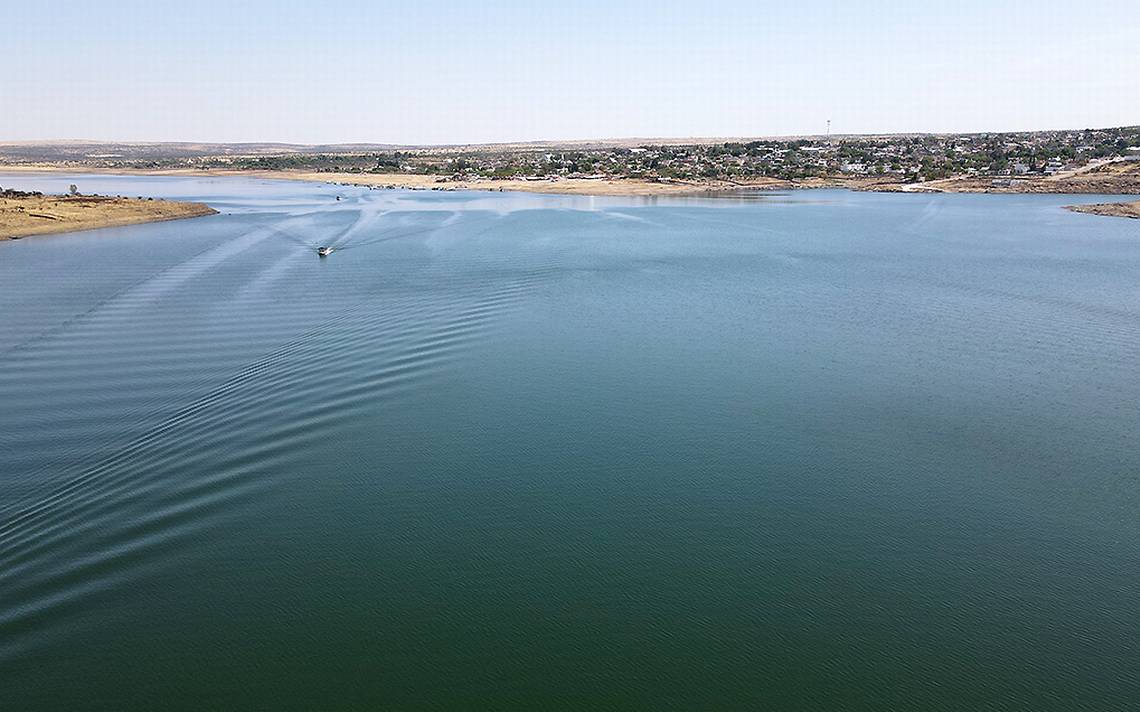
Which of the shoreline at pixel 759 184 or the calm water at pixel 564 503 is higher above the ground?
the shoreline at pixel 759 184

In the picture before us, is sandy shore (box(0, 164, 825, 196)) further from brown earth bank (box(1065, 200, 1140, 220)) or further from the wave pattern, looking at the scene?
the wave pattern

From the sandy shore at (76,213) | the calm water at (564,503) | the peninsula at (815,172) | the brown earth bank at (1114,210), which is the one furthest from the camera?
the peninsula at (815,172)

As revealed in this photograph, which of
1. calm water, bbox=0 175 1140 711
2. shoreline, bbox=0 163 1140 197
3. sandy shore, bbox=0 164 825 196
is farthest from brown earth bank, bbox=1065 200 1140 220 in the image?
sandy shore, bbox=0 164 825 196

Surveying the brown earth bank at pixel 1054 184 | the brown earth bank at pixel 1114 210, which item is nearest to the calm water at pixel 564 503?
the brown earth bank at pixel 1114 210

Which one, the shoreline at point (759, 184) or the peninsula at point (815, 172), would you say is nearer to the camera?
the shoreline at point (759, 184)

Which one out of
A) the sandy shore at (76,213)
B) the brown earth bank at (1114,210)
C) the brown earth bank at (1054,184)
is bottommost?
the brown earth bank at (1114,210)

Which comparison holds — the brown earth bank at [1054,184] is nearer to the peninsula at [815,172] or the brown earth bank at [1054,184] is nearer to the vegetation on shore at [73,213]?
the peninsula at [815,172]

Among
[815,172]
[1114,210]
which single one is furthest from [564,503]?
[815,172]
